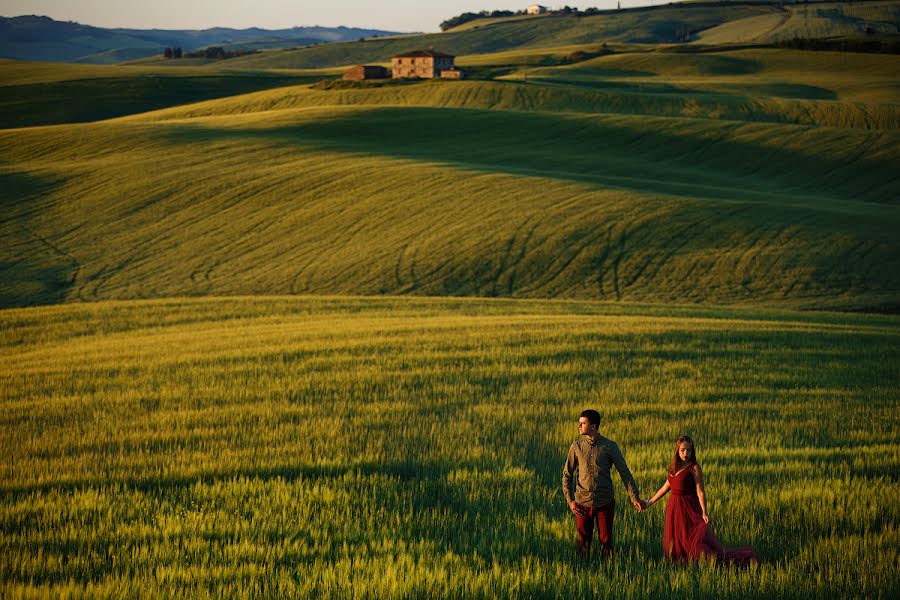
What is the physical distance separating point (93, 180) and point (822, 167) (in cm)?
4635

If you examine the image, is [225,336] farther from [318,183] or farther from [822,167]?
[822,167]

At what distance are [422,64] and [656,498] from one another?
115513 mm

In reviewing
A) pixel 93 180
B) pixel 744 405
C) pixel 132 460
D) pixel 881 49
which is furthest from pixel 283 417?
pixel 881 49

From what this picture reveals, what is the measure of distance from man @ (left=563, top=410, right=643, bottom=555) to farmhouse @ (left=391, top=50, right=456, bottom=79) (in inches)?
4329

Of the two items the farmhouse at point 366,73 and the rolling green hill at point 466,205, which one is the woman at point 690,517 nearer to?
the rolling green hill at point 466,205

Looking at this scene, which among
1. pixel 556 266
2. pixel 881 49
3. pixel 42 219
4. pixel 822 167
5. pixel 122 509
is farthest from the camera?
pixel 881 49

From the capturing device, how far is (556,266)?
32969 millimetres

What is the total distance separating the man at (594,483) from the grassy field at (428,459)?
250 millimetres

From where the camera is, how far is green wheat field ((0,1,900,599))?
21.0ft

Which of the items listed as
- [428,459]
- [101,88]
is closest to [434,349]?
[428,459]

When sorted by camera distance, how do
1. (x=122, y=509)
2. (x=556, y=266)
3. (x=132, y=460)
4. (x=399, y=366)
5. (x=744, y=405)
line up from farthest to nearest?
1. (x=556, y=266)
2. (x=399, y=366)
3. (x=744, y=405)
4. (x=132, y=460)
5. (x=122, y=509)

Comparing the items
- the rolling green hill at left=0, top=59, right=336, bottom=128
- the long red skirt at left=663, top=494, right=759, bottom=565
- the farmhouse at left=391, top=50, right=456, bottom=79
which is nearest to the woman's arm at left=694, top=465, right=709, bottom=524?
the long red skirt at left=663, top=494, right=759, bottom=565

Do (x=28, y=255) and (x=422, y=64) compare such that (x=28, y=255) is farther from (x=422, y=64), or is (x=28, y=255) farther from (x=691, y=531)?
(x=422, y=64)

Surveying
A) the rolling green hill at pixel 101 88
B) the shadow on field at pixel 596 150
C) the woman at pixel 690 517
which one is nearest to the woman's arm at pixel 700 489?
the woman at pixel 690 517
